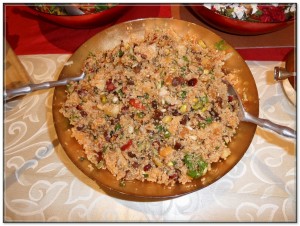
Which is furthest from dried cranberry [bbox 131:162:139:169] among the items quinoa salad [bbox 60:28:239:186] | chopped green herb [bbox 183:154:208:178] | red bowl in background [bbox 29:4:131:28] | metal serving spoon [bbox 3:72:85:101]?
red bowl in background [bbox 29:4:131:28]

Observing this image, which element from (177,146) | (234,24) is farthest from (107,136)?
(234,24)

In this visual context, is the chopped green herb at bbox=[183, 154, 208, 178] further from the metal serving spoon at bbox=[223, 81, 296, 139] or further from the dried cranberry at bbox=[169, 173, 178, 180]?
the metal serving spoon at bbox=[223, 81, 296, 139]

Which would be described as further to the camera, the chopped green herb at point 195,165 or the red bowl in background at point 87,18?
the red bowl in background at point 87,18

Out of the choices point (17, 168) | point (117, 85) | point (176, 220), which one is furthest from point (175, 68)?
point (17, 168)

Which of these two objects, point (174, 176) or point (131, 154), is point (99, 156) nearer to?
point (131, 154)

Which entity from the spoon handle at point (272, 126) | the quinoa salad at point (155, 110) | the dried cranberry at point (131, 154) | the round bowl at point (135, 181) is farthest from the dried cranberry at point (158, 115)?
the spoon handle at point (272, 126)

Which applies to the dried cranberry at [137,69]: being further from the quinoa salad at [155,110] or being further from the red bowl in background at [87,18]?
the red bowl in background at [87,18]
